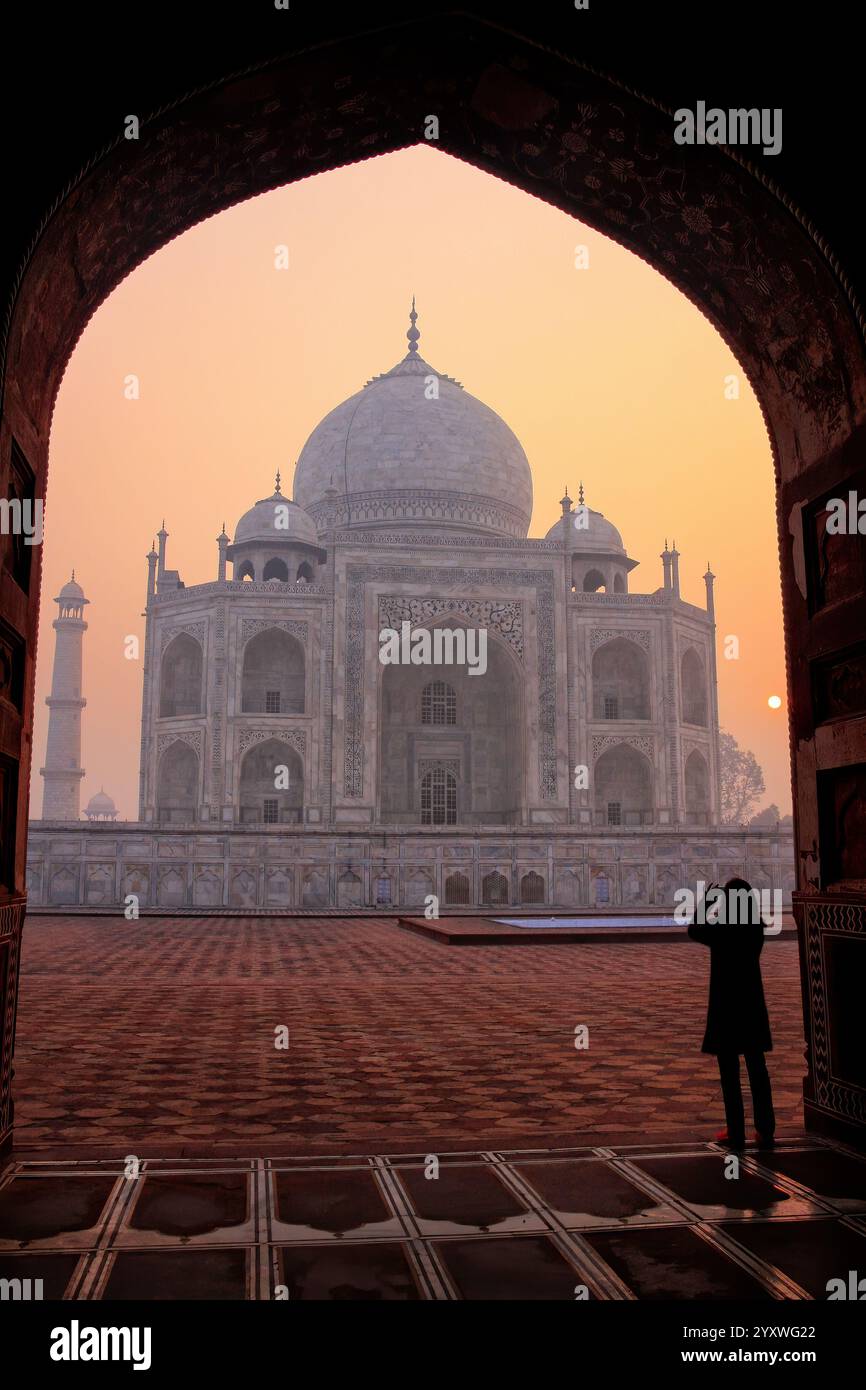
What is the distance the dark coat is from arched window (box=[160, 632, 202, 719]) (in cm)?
2406

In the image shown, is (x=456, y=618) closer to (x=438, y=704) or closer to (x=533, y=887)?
(x=438, y=704)

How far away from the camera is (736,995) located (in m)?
3.48

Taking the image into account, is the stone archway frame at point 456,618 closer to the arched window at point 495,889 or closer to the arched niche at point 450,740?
the arched niche at point 450,740

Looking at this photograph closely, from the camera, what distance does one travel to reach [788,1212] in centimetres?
286

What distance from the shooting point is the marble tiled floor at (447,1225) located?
2379mm

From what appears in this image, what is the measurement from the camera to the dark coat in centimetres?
347

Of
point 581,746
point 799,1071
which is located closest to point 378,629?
point 581,746

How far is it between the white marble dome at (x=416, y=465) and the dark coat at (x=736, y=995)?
25394 millimetres

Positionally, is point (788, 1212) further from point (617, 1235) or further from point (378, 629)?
point (378, 629)

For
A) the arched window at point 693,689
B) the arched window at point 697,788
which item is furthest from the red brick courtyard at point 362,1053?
the arched window at point 693,689

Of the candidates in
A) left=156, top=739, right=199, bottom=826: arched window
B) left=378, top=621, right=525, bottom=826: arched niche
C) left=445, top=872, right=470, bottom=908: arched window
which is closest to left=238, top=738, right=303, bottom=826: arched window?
left=156, top=739, right=199, bottom=826: arched window
